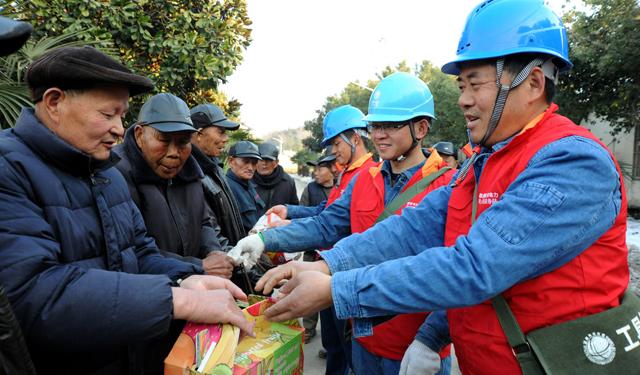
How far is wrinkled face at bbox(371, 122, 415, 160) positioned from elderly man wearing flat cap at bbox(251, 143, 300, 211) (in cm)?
317

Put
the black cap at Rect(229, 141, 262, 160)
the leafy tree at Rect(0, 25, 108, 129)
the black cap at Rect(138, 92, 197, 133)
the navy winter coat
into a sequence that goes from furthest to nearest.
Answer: the black cap at Rect(229, 141, 262, 160)
the leafy tree at Rect(0, 25, 108, 129)
the black cap at Rect(138, 92, 197, 133)
the navy winter coat

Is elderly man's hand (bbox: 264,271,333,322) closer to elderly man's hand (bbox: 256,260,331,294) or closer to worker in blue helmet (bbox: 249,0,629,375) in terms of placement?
worker in blue helmet (bbox: 249,0,629,375)

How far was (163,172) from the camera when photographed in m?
2.62

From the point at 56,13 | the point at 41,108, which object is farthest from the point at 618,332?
the point at 56,13

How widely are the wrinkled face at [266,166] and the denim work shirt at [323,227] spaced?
2997 mm

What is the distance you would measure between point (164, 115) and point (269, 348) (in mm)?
1699

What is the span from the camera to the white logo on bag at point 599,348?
48.8 inches

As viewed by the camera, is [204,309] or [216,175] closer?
[204,309]

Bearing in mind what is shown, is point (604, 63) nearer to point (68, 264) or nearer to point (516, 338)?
point (516, 338)

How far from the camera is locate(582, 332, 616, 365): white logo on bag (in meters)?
1.24

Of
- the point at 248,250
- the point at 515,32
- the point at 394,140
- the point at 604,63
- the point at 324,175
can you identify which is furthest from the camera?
the point at 604,63

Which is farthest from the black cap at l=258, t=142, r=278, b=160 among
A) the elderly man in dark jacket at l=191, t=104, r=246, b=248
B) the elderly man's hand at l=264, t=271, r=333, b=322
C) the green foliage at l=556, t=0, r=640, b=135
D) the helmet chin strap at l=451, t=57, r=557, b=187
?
the green foliage at l=556, t=0, r=640, b=135

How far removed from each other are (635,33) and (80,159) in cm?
1382

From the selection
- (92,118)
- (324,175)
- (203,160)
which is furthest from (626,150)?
(92,118)
